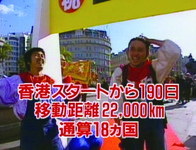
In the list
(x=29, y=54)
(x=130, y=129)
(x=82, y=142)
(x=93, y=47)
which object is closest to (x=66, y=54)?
(x=93, y=47)

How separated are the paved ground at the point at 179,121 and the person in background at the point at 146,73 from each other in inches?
4.9

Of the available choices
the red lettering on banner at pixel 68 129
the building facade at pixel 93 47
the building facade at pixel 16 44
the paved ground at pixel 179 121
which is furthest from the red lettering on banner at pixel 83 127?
the building facade at pixel 16 44

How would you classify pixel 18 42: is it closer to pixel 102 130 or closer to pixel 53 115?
pixel 53 115

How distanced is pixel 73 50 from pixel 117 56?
33 centimetres

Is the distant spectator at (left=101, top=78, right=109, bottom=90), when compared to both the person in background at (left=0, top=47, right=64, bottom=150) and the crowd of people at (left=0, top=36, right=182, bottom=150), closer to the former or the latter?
the crowd of people at (left=0, top=36, right=182, bottom=150)

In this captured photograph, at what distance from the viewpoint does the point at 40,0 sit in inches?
70.9

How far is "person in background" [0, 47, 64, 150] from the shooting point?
1364 mm

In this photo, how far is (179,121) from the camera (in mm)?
1812

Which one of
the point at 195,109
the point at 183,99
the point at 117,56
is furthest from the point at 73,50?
the point at 195,109

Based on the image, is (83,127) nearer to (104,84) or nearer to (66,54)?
(104,84)

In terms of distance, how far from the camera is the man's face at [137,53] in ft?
4.12

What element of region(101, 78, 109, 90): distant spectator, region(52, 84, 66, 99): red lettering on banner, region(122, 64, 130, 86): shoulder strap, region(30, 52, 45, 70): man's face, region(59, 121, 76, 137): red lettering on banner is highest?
region(30, 52, 45, 70): man's face

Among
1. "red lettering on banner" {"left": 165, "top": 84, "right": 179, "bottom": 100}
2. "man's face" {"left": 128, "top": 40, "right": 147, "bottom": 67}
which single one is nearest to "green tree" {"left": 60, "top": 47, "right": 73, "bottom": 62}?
"man's face" {"left": 128, "top": 40, "right": 147, "bottom": 67}

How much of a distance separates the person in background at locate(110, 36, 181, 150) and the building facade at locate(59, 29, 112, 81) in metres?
0.20
